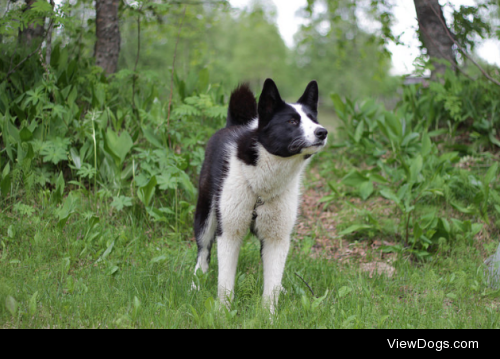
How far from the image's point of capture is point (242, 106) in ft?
12.9

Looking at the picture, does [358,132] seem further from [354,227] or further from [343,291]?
[343,291]

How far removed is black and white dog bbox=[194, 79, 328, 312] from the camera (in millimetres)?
2938

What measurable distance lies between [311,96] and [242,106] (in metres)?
0.90

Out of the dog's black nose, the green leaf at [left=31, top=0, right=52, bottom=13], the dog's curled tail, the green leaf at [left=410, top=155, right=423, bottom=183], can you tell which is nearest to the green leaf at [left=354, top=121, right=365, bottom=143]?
the green leaf at [left=410, top=155, right=423, bottom=183]

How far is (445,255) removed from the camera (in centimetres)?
420

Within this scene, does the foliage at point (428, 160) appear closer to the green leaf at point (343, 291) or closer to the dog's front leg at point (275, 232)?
the green leaf at point (343, 291)

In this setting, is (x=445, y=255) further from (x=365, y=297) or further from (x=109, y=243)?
(x=109, y=243)

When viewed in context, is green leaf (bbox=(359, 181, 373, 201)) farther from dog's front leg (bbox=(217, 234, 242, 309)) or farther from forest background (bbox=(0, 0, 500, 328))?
dog's front leg (bbox=(217, 234, 242, 309))

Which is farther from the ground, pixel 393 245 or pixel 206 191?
pixel 206 191
